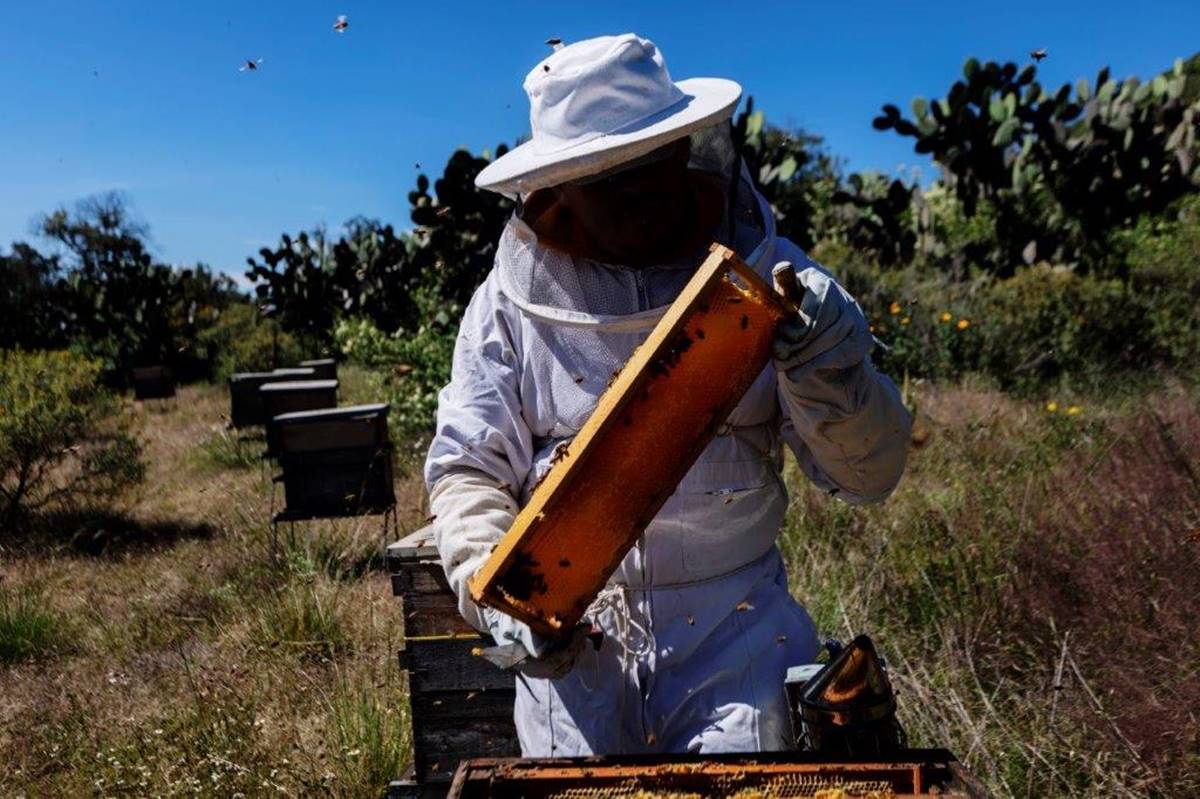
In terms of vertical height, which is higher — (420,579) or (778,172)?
(778,172)

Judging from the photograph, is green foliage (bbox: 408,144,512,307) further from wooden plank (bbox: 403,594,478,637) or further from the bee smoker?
the bee smoker

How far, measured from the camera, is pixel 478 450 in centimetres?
216

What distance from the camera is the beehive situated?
1.64 m

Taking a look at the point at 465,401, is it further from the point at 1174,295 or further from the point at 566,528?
the point at 1174,295

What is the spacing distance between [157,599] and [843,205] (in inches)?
443

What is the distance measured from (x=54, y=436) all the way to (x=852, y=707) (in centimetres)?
841

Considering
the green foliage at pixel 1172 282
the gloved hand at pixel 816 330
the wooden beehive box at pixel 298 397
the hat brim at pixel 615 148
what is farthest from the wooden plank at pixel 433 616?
the green foliage at pixel 1172 282

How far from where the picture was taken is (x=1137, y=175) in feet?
41.0

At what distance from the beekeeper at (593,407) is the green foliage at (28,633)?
4352 millimetres

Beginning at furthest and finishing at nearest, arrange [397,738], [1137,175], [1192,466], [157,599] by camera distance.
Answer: [1137,175] < [157,599] < [1192,466] < [397,738]

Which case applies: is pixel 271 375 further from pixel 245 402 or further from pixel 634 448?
pixel 634 448

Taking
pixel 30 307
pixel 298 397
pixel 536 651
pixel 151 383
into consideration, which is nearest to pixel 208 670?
pixel 536 651

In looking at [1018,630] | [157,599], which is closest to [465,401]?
[1018,630]

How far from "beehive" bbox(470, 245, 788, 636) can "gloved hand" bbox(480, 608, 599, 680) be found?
35 mm
